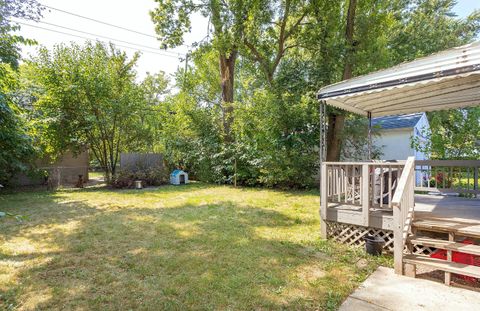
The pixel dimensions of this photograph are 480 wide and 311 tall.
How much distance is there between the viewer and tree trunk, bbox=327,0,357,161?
933 cm

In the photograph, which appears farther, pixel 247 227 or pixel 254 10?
pixel 254 10

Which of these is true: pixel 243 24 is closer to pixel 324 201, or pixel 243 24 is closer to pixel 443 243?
pixel 324 201

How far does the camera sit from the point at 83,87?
396 inches

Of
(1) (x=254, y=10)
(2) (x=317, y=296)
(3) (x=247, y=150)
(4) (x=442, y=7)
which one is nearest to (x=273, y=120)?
(3) (x=247, y=150)

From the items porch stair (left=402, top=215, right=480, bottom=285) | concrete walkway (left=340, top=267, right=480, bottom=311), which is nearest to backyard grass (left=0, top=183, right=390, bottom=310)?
concrete walkway (left=340, top=267, right=480, bottom=311)

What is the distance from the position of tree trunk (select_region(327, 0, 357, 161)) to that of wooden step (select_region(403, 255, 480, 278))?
6.75m

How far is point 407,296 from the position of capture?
261cm

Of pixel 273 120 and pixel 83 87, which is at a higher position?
pixel 83 87

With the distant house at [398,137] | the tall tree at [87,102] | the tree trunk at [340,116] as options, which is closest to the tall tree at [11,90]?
the tall tree at [87,102]

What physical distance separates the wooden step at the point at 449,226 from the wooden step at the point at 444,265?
499mm

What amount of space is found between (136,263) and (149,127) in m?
9.81

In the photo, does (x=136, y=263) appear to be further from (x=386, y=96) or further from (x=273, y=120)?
(x=273, y=120)

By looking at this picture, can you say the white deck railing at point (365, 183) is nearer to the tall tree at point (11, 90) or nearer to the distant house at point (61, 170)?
the tall tree at point (11, 90)

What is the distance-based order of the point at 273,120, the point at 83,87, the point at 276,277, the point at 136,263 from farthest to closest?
the point at 83,87
the point at 273,120
the point at 136,263
the point at 276,277
